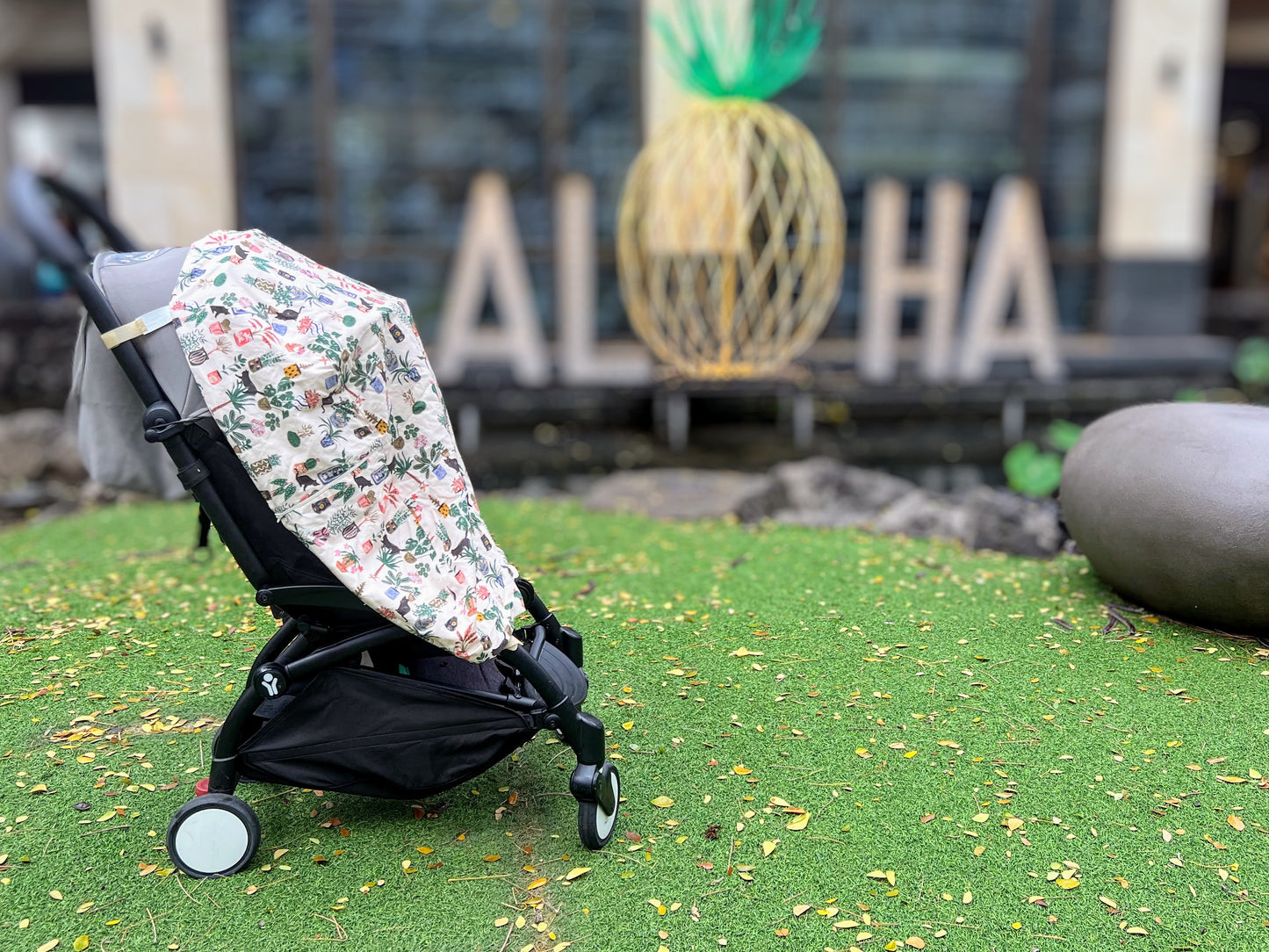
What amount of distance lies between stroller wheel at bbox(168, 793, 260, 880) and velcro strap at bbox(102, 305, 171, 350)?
3.10 ft

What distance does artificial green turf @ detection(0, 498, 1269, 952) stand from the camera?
199 cm

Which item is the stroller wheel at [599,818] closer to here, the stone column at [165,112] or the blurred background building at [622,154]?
the blurred background building at [622,154]

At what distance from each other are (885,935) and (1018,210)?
6719 millimetres

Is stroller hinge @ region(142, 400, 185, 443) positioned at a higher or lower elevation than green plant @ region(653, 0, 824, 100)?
lower

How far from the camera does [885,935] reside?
195 centimetres

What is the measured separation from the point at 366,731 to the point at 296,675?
0.61 feet

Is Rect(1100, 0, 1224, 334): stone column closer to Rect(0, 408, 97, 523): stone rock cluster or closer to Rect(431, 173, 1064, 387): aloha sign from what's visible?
Rect(431, 173, 1064, 387): aloha sign

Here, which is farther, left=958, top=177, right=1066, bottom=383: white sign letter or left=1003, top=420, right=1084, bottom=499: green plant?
left=958, top=177, right=1066, bottom=383: white sign letter

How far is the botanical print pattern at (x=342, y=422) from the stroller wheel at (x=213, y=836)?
0.56m

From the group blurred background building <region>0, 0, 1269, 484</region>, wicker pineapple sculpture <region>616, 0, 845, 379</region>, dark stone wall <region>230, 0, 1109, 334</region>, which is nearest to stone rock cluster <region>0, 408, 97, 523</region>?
blurred background building <region>0, 0, 1269, 484</region>

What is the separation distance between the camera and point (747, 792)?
2.39 m

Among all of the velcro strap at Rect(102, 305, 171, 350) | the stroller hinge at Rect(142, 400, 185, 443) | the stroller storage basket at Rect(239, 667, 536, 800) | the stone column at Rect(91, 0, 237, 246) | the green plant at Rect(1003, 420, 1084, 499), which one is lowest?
the green plant at Rect(1003, 420, 1084, 499)

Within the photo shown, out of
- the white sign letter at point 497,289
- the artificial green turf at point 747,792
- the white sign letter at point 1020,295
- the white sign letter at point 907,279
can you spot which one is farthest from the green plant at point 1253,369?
the artificial green turf at point 747,792

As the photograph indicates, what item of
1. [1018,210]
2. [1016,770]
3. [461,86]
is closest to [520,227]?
[461,86]
